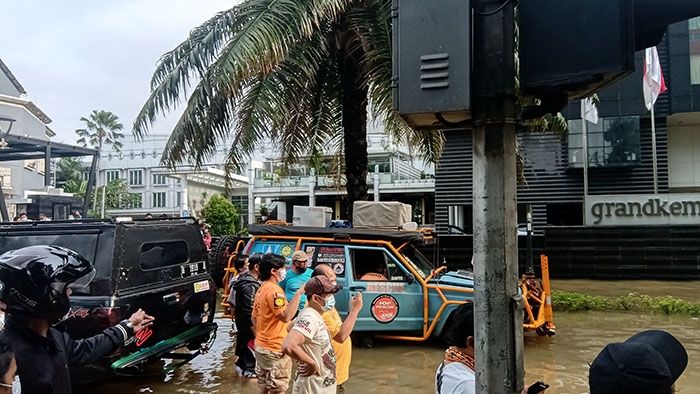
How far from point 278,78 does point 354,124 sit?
158 centimetres

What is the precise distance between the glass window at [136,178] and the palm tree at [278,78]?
1906 inches

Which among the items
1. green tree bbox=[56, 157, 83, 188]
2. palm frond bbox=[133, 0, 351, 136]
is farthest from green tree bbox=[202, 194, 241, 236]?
green tree bbox=[56, 157, 83, 188]

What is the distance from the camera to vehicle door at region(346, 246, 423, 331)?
8.11m

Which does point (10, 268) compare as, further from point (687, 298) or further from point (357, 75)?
point (687, 298)

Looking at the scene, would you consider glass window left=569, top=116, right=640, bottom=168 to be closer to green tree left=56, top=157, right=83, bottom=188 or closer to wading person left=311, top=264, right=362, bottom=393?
wading person left=311, top=264, right=362, bottom=393

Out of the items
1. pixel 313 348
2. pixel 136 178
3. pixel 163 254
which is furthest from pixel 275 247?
pixel 136 178

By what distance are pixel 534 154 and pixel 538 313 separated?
14697mm

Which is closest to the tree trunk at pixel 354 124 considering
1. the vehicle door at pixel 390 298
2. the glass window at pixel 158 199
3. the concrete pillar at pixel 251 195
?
the vehicle door at pixel 390 298

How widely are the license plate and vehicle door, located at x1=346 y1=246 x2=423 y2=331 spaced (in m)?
2.03

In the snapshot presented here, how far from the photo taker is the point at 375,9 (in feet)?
29.9

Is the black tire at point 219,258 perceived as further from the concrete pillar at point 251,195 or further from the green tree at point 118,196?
the green tree at point 118,196

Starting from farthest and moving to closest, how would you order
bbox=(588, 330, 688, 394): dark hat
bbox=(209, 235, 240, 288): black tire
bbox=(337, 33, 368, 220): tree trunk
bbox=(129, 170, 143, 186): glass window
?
bbox=(129, 170, 143, 186): glass window, bbox=(209, 235, 240, 288): black tire, bbox=(337, 33, 368, 220): tree trunk, bbox=(588, 330, 688, 394): dark hat

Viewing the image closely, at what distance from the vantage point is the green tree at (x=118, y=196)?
50069 mm

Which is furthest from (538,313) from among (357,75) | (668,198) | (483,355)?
(668,198)
